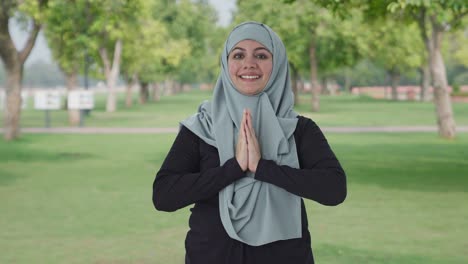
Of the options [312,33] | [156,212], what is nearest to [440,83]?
[156,212]

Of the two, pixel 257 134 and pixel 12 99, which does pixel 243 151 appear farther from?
pixel 12 99

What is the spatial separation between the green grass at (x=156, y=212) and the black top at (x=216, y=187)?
436 centimetres

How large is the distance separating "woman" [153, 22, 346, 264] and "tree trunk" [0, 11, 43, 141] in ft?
67.3

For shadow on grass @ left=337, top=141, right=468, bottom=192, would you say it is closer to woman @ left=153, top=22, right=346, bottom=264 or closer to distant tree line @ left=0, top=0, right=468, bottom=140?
distant tree line @ left=0, top=0, right=468, bottom=140

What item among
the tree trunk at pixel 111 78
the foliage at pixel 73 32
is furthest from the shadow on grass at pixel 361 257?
the tree trunk at pixel 111 78

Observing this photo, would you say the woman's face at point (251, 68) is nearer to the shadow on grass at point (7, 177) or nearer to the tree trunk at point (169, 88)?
the shadow on grass at point (7, 177)

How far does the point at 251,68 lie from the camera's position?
3.17m

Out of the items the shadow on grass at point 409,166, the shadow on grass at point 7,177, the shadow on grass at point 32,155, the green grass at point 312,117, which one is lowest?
the green grass at point 312,117

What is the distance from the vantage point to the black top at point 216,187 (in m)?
3.22

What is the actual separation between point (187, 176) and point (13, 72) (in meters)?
21.4

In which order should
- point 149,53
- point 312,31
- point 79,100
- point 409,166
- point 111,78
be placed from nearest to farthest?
point 409,166 → point 79,100 → point 312,31 → point 111,78 → point 149,53

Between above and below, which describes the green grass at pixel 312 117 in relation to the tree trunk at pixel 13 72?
below

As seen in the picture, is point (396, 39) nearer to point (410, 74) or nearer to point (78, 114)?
point (410, 74)

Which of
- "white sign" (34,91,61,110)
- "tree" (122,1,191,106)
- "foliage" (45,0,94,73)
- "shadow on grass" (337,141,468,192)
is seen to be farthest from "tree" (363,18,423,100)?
"shadow on grass" (337,141,468,192)
